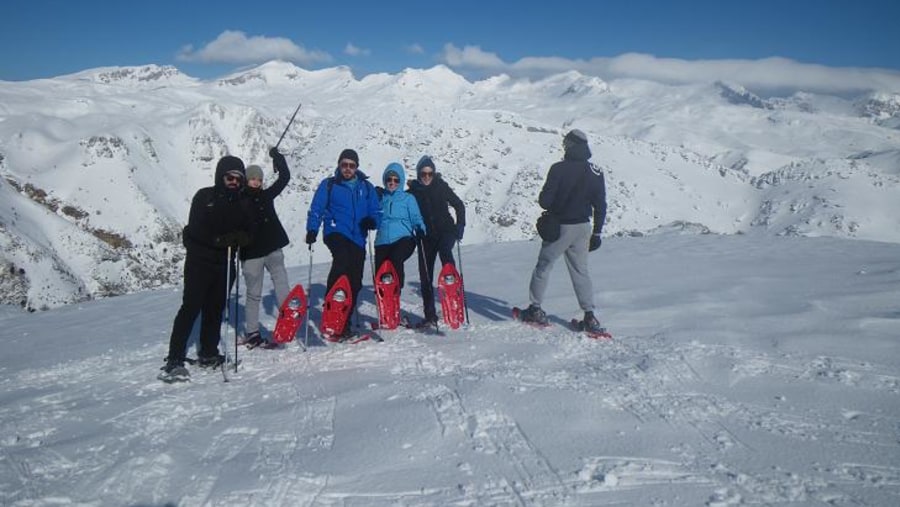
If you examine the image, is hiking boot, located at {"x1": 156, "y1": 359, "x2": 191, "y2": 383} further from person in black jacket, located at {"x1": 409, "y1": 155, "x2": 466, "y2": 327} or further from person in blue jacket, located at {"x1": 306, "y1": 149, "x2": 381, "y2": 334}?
person in black jacket, located at {"x1": 409, "y1": 155, "x2": 466, "y2": 327}

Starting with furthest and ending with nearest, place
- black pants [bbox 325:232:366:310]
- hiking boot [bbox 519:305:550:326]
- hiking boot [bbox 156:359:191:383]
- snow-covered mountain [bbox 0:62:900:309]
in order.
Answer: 1. snow-covered mountain [bbox 0:62:900:309]
2. hiking boot [bbox 519:305:550:326]
3. black pants [bbox 325:232:366:310]
4. hiking boot [bbox 156:359:191:383]

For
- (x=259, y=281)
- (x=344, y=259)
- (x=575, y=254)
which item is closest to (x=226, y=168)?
(x=259, y=281)

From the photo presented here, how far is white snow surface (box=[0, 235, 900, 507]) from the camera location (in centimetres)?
380

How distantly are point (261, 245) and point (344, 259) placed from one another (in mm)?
1093

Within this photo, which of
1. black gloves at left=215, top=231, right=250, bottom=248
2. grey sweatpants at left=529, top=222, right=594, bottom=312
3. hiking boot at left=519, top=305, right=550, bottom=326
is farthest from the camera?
hiking boot at left=519, top=305, right=550, bottom=326

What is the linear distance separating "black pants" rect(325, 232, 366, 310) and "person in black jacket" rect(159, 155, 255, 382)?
4.16ft

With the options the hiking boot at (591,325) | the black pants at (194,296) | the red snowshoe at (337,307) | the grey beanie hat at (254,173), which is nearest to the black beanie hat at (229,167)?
the grey beanie hat at (254,173)

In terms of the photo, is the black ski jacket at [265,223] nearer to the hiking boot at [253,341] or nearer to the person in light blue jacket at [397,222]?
the hiking boot at [253,341]

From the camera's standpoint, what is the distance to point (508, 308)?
9.94m

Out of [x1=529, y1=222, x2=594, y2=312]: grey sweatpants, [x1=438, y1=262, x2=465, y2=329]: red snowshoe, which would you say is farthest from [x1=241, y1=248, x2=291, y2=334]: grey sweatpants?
[x1=529, y1=222, x2=594, y2=312]: grey sweatpants

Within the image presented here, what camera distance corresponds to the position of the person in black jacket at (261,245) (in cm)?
715

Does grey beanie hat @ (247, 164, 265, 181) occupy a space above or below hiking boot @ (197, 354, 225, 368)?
above

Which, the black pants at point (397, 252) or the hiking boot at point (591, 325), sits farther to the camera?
the black pants at point (397, 252)

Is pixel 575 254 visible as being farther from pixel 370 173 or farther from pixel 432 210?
pixel 370 173
